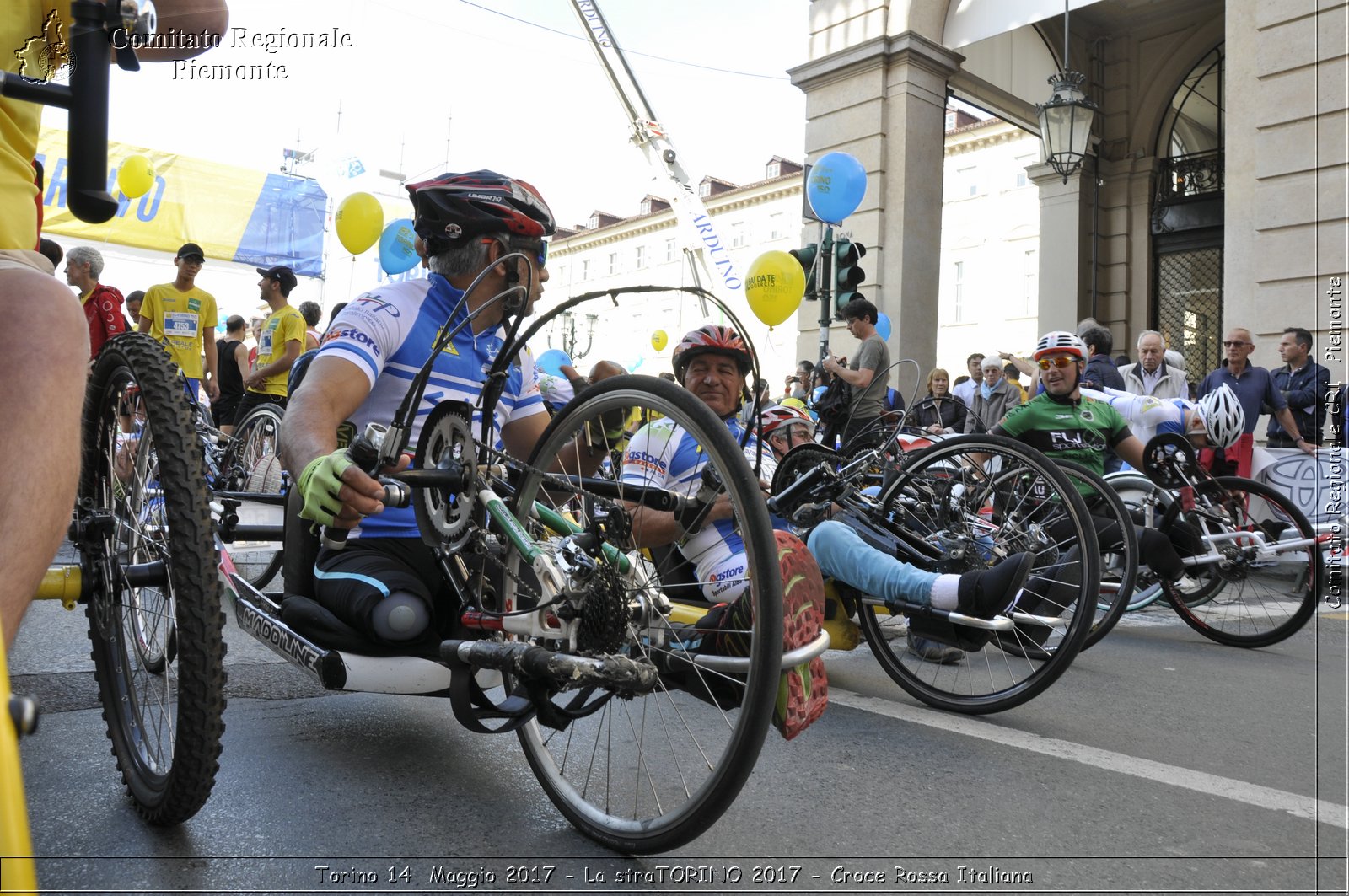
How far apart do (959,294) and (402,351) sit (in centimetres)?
4294

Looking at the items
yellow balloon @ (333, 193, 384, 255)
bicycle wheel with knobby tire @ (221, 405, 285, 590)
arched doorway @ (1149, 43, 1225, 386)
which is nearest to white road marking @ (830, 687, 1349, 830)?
bicycle wheel with knobby tire @ (221, 405, 285, 590)

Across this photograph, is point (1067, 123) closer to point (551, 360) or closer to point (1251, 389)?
point (1251, 389)

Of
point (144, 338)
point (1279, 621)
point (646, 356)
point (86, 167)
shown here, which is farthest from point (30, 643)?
point (646, 356)

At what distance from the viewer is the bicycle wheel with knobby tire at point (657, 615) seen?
183 centimetres

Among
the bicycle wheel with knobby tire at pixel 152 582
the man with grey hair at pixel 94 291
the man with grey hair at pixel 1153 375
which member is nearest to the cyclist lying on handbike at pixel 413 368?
the bicycle wheel with knobby tire at pixel 152 582

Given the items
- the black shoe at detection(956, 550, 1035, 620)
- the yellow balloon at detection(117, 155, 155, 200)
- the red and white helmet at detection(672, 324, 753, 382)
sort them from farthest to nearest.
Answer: the yellow balloon at detection(117, 155, 155, 200), the red and white helmet at detection(672, 324, 753, 382), the black shoe at detection(956, 550, 1035, 620)

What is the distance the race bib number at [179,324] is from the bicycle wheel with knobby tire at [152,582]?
6434 millimetres

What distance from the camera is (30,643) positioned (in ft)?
12.5

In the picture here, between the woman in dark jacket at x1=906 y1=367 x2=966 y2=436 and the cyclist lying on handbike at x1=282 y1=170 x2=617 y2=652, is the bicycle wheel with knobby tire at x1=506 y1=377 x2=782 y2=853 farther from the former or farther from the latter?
the woman in dark jacket at x1=906 y1=367 x2=966 y2=436

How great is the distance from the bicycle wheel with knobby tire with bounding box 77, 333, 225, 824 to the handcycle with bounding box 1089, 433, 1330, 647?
4.50 m

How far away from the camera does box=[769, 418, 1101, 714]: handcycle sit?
3.51 m

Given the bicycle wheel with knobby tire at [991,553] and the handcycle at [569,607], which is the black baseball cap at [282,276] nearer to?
the bicycle wheel with knobby tire at [991,553]

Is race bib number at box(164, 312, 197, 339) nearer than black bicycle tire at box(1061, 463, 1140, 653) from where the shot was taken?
No

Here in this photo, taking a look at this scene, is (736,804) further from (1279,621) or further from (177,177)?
(177,177)
